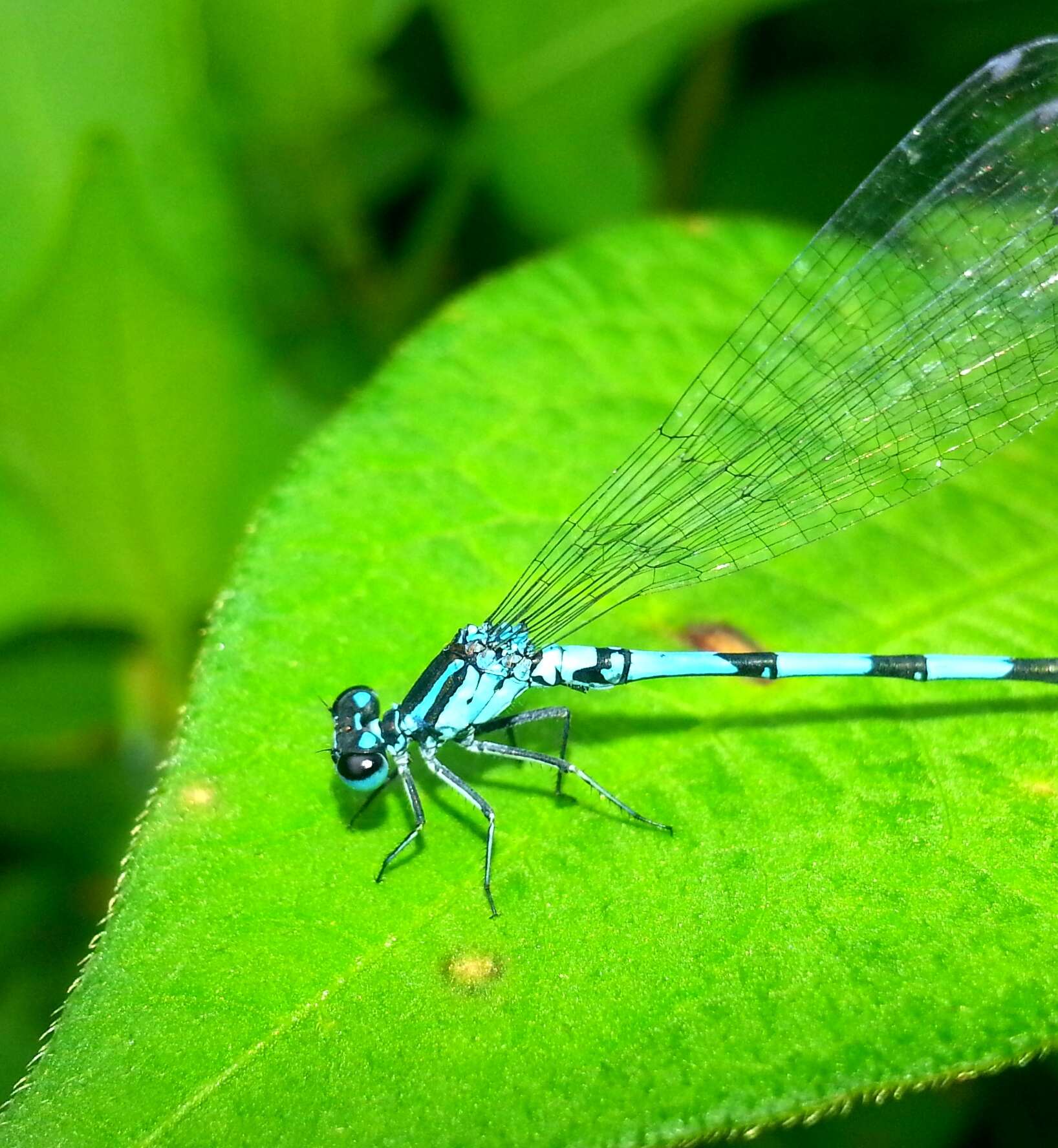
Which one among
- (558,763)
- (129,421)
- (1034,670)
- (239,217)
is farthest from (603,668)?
(239,217)

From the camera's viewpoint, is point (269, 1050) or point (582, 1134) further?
point (269, 1050)

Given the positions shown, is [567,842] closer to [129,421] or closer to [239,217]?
[129,421]

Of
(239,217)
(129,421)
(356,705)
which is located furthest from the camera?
(239,217)

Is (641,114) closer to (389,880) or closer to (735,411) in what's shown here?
(735,411)

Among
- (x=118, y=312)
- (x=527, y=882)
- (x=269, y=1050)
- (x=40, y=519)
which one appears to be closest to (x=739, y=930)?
(x=527, y=882)

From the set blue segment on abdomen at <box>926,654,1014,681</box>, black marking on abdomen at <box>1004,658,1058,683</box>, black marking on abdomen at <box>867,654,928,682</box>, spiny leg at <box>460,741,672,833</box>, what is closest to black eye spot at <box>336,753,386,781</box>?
spiny leg at <box>460,741,672,833</box>

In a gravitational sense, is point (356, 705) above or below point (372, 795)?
above
